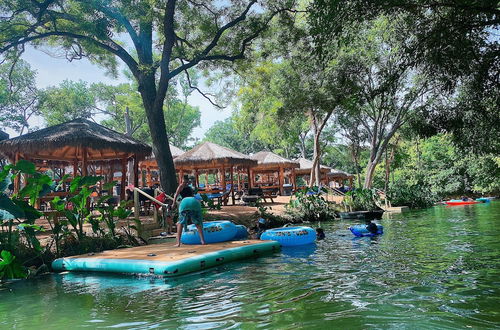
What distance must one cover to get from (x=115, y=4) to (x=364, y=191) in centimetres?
1368

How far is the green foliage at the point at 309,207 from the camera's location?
656 inches

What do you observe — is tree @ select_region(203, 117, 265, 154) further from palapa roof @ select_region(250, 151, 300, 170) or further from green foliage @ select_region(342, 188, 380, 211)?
green foliage @ select_region(342, 188, 380, 211)

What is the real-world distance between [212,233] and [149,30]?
26.9 ft

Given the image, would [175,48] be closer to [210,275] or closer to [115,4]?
[115,4]

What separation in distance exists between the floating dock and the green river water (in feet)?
0.51

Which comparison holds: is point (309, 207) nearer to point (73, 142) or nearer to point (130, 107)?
point (73, 142)

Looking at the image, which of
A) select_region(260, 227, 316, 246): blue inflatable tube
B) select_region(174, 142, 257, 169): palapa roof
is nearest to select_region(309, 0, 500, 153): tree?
select_region(260, 227, 316, 246): blue inflatable tube

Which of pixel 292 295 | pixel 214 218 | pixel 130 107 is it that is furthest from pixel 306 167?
pixel 292 295

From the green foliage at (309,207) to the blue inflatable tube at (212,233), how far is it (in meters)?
6.85

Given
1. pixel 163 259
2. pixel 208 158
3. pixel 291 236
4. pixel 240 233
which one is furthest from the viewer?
pixel 208 158

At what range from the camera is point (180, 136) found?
42.9 meters

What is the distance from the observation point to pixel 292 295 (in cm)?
501

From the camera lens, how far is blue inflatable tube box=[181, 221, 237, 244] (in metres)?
9.07

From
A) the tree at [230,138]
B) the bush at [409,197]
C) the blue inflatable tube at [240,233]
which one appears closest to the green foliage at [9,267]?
the blue inflatable tube at [240,233]
